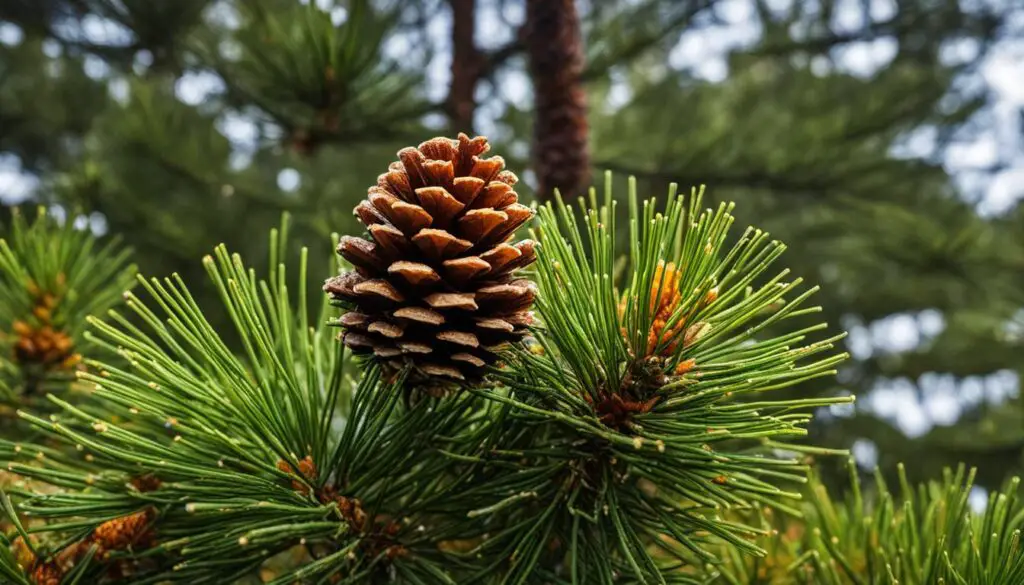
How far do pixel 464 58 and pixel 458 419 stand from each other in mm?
882

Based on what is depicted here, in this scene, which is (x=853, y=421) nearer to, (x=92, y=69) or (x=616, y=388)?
(x=616, y=388)

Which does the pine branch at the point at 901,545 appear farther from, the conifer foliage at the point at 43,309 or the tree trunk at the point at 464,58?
the tree trunk at the point at 464,58

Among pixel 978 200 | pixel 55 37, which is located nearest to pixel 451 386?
pixel 55 37

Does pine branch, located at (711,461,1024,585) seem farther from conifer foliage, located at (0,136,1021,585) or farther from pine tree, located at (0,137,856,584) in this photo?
pine tree, located at (0,137,856,584)

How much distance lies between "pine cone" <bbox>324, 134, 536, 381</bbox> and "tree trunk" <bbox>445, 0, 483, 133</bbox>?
31.7 inches

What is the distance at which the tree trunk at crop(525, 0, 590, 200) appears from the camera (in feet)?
3.25

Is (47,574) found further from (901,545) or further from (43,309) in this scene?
(901,545)

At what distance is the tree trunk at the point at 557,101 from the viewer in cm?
99

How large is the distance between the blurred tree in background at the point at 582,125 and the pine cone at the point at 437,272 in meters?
0.45

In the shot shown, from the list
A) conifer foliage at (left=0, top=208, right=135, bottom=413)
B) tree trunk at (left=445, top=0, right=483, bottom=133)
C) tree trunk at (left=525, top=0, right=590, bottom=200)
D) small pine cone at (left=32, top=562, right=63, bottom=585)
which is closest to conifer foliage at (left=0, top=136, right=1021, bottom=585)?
small pine cone at (left=32, top=562, right=63, bottom=585)

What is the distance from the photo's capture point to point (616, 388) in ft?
1.84

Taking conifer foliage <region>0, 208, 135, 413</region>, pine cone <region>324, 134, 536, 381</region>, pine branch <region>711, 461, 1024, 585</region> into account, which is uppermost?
conifer foliage <region>0, 208, 135, 413</region>

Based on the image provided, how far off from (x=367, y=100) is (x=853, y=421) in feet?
8.05

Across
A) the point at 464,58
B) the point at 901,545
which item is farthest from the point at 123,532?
the point at 464,58
